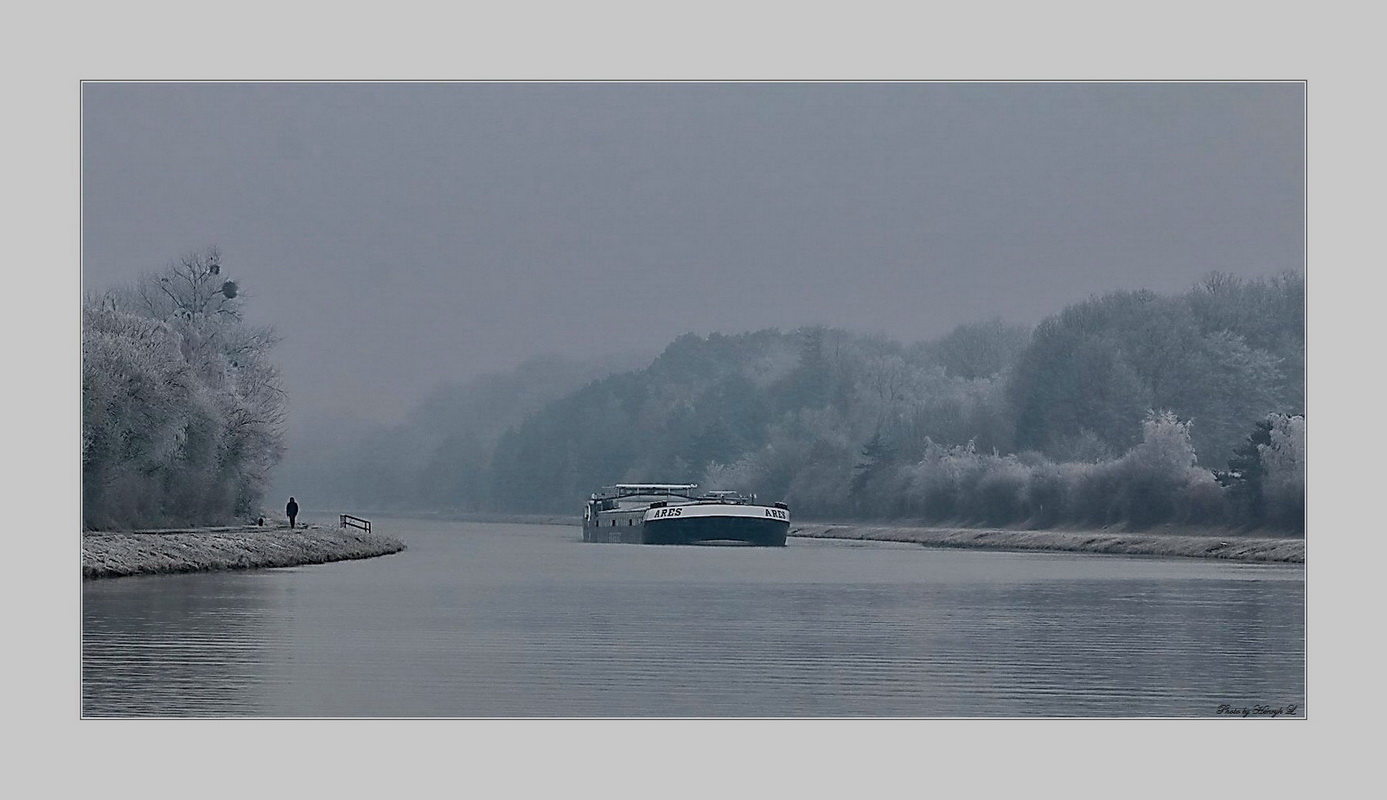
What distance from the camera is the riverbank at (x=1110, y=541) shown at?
1494 inches

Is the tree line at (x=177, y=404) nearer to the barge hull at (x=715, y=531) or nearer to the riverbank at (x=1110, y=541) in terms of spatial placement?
the barge hull at (x=715, y=531)

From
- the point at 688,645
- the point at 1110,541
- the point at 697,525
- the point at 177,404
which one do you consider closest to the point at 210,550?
the point at 177,404

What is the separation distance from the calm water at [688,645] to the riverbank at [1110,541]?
25.0ft

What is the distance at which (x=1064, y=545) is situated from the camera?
46.4m

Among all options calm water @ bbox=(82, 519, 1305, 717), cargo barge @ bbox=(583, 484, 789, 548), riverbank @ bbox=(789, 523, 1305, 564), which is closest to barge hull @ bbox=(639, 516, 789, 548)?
cargo barge @ bbox=(583, 484, 789, 548)

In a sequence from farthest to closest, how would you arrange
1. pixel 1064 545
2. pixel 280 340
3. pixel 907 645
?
pixel 1064 545
pixel 280 340
pixel 907 645

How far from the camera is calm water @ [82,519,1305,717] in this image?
13.7 m

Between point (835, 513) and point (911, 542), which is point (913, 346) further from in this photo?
point (911, 542)

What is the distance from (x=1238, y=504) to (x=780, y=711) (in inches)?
1227

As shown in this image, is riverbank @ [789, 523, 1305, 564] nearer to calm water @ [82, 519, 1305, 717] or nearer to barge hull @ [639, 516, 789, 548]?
barge hull @ [639, 516, 789, 548]

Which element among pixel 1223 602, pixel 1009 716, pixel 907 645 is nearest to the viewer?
pixel 1009 716

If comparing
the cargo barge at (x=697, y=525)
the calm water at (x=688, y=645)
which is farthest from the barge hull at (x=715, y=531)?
the calm water at (x=688, y=645)

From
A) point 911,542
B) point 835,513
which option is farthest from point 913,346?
point 911,542

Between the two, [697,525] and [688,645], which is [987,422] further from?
[688,645]
